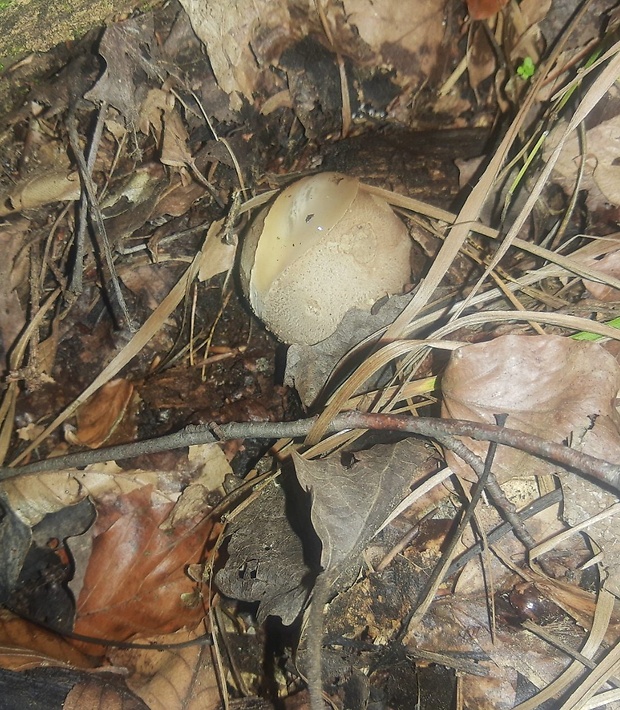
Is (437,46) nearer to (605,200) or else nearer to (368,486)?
(605,200)

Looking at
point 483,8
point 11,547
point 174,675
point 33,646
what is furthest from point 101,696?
point 483,8

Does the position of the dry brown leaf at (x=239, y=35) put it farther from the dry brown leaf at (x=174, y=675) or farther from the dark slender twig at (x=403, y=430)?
the dry brown leaf at (x=174, y=675)

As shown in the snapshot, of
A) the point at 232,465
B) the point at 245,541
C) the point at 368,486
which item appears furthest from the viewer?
the point at 232,465

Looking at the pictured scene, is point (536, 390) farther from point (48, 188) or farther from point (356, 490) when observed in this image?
point (48, 188)

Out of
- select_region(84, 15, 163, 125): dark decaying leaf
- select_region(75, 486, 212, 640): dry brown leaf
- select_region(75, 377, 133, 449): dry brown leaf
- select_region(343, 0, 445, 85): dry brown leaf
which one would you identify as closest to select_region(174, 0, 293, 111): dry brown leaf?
select_region(84, 15, 163, 125): dark decaying leaf

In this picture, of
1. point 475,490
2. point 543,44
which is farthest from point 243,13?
point 475,490

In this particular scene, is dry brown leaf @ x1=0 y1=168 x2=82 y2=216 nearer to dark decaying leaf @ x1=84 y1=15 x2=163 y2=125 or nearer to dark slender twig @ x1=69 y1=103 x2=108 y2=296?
dark slender twig @ x1=69 y1=103 x2=108 y2=296

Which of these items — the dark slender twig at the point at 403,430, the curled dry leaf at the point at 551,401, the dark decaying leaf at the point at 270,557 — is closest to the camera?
the dark slender twig at the point at 403,430

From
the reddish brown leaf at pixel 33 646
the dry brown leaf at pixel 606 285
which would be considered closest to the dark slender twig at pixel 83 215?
the reddish brown leaf at pixel 33 646
